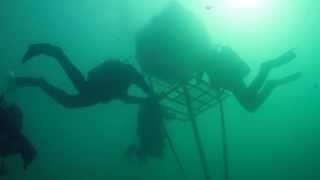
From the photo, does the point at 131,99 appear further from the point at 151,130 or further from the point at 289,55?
the point at 289,55

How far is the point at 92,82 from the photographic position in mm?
7254

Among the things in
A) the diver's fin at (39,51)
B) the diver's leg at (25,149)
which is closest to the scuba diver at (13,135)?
the diver's leg at (25,149)

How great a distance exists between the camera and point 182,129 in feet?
112

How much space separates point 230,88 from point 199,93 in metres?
0.58

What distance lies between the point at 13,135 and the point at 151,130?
2.44 metres

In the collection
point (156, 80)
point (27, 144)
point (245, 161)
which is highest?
point (245, 161)

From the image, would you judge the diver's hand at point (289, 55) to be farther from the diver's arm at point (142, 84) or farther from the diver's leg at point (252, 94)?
the diver's arm at point (142, 84)

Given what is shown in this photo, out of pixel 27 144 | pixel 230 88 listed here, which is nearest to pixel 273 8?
pixel 230 88

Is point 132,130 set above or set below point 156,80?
above

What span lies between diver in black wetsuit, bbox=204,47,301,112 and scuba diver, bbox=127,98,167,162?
1.11 meters

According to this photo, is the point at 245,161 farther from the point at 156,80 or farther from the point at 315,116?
the point at 156,80

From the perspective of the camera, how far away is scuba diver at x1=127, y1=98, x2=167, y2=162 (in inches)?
295

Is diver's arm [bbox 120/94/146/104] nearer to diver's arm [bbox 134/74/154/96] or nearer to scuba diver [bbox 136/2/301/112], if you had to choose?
diver's arm [bbox 134/74/154/96]

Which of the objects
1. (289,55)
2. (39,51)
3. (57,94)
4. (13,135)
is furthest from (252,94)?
(13,135)
